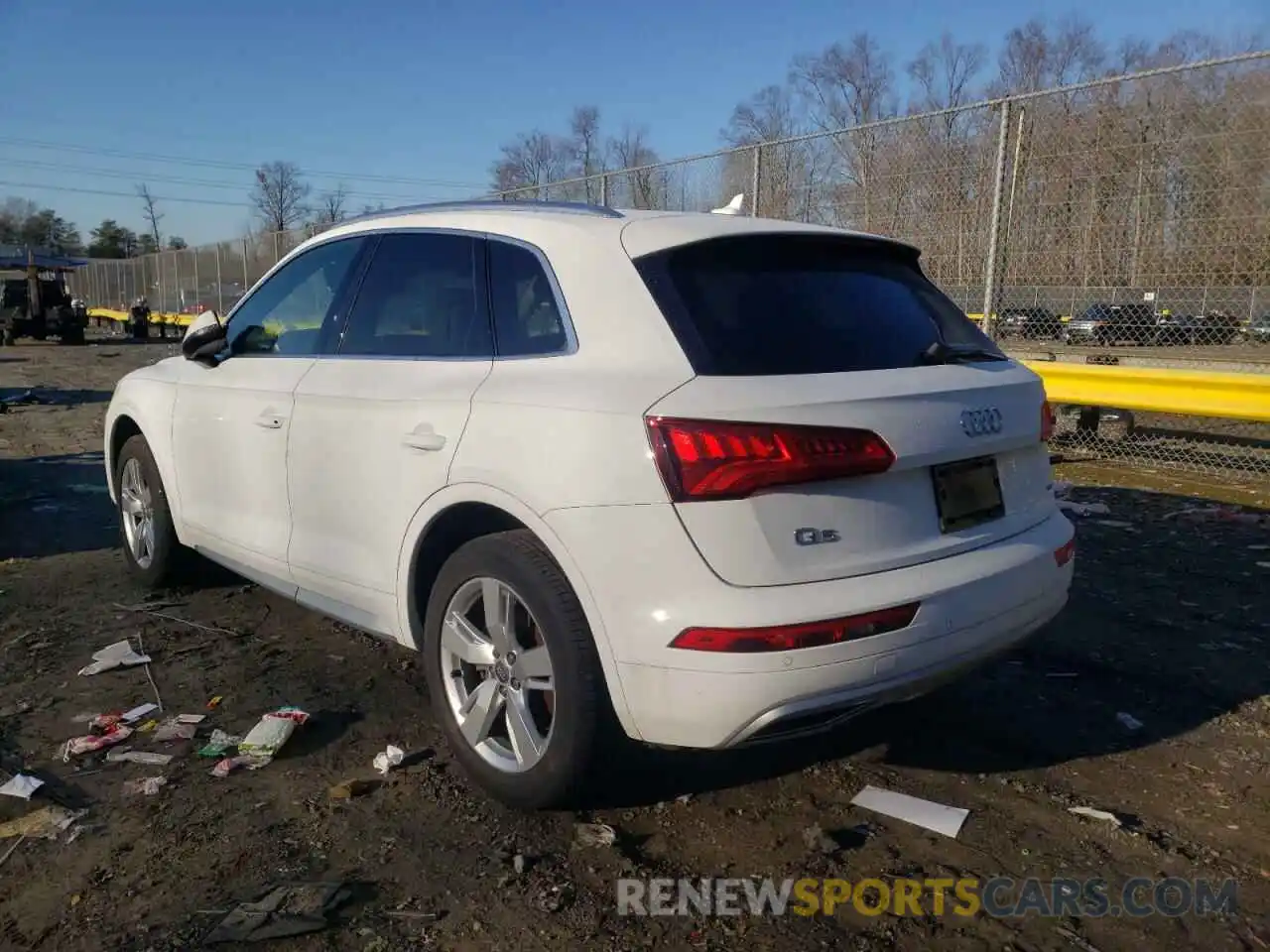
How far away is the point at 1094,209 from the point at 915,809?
6.29 meters

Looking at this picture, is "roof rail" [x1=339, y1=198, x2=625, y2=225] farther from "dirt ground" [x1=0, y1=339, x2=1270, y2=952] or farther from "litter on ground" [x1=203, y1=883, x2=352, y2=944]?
"litter on ground" [x1=203, y1=883, x2=352, y2=944]

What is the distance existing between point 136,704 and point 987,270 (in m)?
7.18

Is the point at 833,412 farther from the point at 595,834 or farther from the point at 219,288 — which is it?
the point at 219,288

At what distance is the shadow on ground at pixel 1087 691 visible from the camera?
3213 millimetres

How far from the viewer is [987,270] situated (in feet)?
27.0

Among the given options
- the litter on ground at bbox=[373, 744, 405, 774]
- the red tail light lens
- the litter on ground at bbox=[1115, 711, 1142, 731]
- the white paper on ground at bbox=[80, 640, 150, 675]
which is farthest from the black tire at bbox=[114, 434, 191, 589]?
the litter on ground at bbox=[1115, 711, 1142, 731]

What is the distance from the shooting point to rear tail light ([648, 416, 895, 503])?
236cm

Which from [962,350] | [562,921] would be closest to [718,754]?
[562,921]

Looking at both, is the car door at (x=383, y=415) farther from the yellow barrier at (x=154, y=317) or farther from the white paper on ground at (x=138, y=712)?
the yellow barrier at (x=154, y=317)

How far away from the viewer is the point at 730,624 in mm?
2338

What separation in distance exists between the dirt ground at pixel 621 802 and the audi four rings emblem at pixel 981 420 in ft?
3.74

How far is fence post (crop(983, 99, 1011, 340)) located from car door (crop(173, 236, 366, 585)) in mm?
5716

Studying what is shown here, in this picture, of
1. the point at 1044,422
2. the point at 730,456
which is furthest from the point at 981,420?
the point at 730,456

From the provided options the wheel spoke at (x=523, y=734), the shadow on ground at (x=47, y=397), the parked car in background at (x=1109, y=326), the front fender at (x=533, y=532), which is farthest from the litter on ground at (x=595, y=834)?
the shadow on ground at (x=47, y=397)
